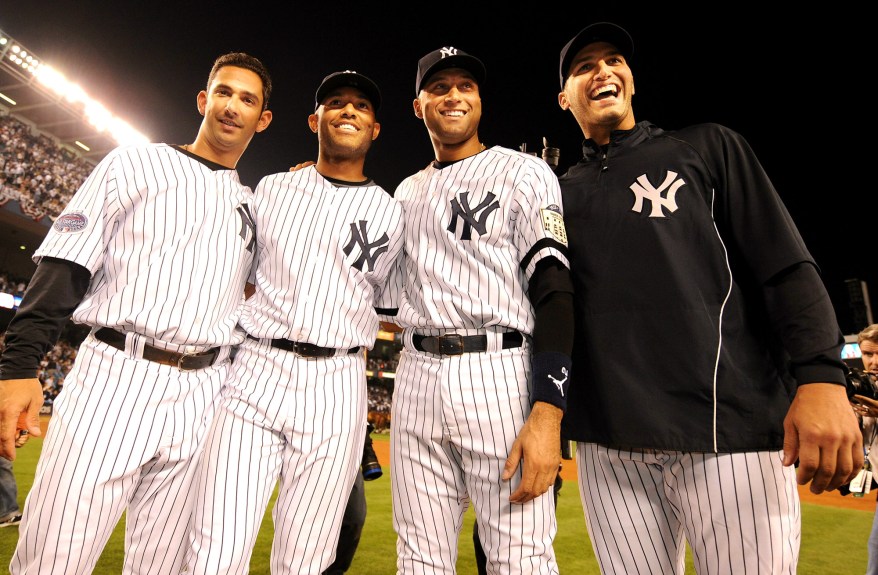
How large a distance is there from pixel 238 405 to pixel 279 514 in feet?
1.40

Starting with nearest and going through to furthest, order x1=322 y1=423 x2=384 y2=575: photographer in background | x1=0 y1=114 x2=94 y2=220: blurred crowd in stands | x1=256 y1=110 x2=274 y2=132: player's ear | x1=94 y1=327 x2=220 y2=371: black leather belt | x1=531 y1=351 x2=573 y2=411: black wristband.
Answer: x1=531 y1=351 x2=573 y2=411: black wristband
x1=94 y1=327 x2=220 y2=371: black leather belt
x1=256 y1=110 x2=274 y2=132: player's ear
x1=322 y1=423 x2=384 y2=575: photographer in background
x1=0 y1=114 x2=94 y2=220: blurred crowd in stands

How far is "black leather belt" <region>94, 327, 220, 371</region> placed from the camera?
1.88 metres

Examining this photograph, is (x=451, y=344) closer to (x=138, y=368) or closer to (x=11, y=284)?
(x=138, y=368)

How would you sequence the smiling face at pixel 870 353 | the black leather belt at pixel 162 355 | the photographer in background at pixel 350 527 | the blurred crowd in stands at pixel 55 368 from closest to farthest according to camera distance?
the black leather belt at pixel 162 355 → the photographer in background at pixel 350 527 → the smiling face at pixel 870 353 → the blurred crowd in stands at pixel 55 368

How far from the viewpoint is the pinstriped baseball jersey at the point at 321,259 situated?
6.70 feet

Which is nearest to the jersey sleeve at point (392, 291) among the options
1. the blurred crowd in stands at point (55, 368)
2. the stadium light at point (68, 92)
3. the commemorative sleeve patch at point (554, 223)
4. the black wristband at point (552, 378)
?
the commemorative sleeve patch at point (554, 223)

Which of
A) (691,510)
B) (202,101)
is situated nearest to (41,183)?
(202,101)

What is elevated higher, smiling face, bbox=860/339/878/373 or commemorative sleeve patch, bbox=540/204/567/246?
smiling face, bbox=860/339/878/373

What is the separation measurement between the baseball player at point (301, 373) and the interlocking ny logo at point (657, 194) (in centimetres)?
97

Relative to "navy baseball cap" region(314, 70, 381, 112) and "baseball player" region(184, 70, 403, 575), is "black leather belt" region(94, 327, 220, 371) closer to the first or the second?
"baseball player" region(184, 70, 403, 575)

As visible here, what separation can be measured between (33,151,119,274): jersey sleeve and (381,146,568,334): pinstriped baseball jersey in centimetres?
115

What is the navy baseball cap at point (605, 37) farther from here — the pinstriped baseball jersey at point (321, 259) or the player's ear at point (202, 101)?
the player's ear at point (202, 101)

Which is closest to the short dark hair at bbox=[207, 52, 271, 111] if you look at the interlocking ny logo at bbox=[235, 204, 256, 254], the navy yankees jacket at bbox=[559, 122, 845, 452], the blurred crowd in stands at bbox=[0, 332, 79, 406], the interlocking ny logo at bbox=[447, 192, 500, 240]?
the interlocking ny logo at bbox=[235, 204, 256, 254]

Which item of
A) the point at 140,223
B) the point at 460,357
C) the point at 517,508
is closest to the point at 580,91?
the point at 460,357
